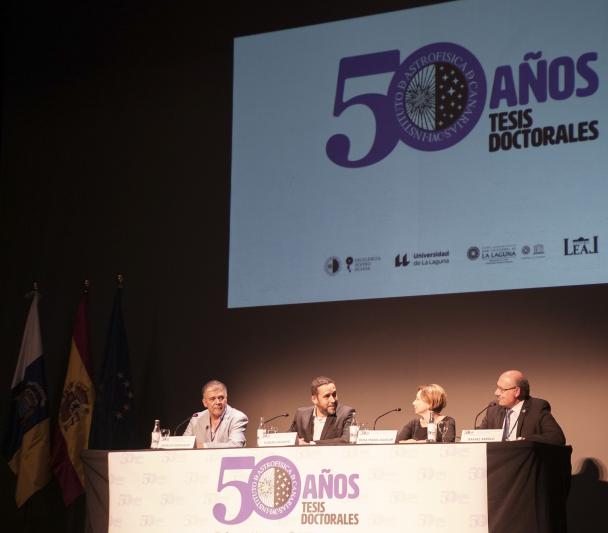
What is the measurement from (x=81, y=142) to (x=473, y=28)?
3.15 metres

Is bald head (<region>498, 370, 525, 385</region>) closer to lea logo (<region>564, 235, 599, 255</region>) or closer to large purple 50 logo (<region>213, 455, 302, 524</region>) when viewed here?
lea logo (<region>564, 235, 599, 255</region>)

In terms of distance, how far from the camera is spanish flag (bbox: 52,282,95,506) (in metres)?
6.60

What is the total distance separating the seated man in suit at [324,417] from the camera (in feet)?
18.1

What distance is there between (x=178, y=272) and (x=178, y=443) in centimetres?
212

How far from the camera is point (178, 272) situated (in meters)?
6.91

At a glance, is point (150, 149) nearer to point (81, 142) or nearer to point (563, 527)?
point (81, 142)

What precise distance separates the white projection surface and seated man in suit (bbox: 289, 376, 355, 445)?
0.80 m

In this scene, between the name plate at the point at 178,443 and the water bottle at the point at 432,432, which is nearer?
the water bottle at the point at 432,432

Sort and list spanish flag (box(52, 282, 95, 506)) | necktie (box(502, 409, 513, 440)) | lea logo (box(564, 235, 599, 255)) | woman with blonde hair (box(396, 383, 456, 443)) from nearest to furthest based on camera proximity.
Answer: necktie (box(502, 409, 513, 440)) → woman with blonde hair (box(396, 383, 456, 443)) → lea logo (box(564, 235, 599, 255)) → spanish flag (box(52, 282, 95, 506))

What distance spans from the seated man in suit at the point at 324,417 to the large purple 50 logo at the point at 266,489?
0.83m

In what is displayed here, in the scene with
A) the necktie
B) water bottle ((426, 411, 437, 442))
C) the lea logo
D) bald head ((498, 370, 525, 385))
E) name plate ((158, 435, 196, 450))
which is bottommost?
name plate ((158, 435, 196, 450))

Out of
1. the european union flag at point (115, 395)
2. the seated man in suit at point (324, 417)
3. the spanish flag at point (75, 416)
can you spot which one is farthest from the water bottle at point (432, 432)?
the spanish flag at point (75, 416)

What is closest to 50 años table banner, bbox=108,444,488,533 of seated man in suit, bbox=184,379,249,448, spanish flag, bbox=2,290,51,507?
seated man in suit, bbox=184,379,249,448

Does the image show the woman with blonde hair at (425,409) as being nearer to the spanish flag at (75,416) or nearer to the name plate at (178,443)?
the name plate at (178,443)
